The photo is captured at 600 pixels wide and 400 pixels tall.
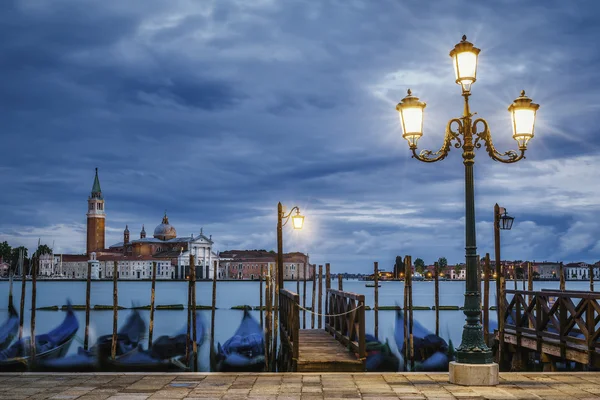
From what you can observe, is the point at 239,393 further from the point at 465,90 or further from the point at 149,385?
the point at 465,90

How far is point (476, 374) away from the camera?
30.1 feet

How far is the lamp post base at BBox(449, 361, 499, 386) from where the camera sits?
9.16 meters

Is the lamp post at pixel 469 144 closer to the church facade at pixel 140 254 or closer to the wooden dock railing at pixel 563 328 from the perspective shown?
the wooden dock railing at pixel 563 328

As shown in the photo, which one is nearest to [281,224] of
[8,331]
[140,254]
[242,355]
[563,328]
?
[242,355]

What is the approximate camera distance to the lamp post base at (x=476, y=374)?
9156 mm

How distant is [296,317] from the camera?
43.4ft

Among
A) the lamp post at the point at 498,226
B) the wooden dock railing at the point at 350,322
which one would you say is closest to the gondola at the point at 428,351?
the lamp post at the point at 498,226

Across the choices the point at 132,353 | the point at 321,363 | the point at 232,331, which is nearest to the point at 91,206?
the point at 232,331

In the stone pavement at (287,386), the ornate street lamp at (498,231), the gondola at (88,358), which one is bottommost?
the gondola at (88,358)

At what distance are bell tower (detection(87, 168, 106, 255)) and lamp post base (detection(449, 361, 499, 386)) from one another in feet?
516

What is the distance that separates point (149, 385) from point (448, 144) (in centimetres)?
498

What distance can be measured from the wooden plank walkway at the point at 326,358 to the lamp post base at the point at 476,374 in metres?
3.07

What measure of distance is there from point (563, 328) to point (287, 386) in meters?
7.21

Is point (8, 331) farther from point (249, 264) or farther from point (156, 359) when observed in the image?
point (249, 264)
